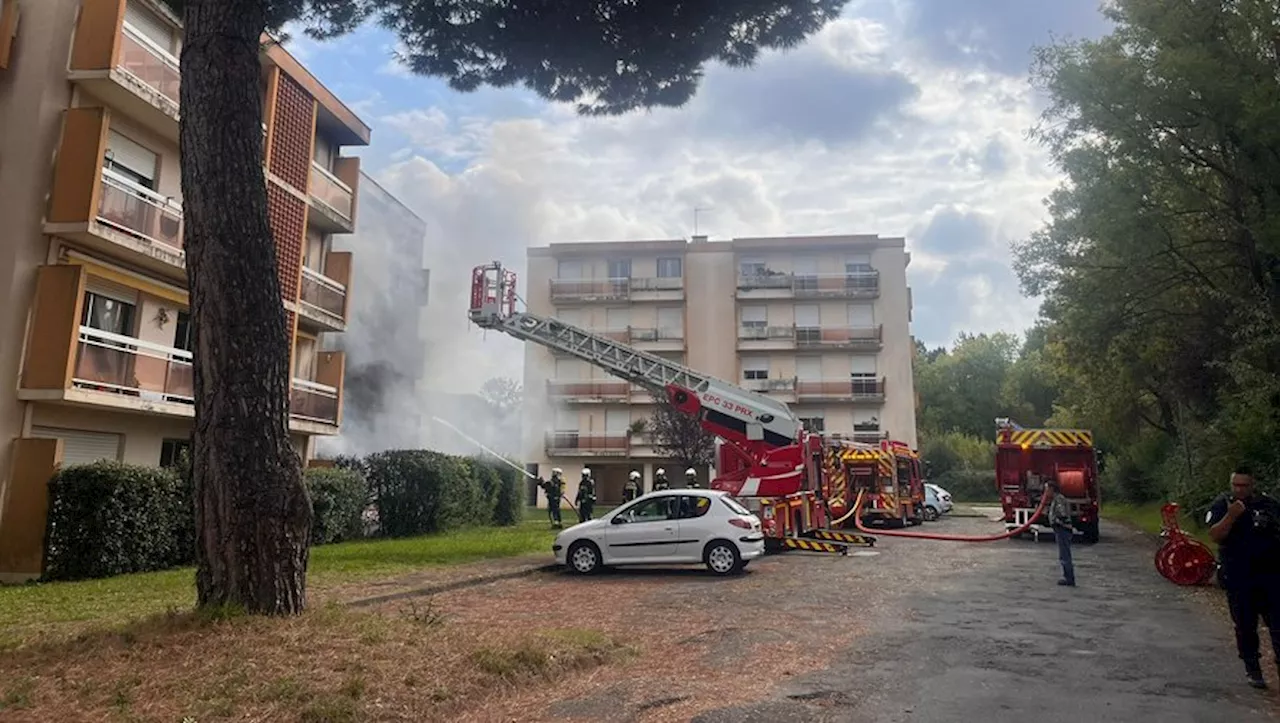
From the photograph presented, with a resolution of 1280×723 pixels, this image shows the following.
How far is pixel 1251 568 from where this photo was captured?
6.25 metres

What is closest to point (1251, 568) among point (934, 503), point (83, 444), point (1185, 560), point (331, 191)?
point (1185, 560)

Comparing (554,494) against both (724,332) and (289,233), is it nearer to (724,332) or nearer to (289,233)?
(289,233)

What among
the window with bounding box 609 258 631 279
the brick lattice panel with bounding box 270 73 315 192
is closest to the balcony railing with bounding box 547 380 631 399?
the window with bounding box 609 258 631 279

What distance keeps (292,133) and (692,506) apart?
13.2 m

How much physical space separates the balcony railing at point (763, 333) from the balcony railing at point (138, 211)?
3160cm

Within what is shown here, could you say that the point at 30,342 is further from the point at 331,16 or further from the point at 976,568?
the point at 976,568

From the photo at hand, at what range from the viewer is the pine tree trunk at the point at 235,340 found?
6383 millimetres

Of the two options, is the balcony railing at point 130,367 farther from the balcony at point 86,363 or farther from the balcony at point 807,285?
the balcony at point 807,285

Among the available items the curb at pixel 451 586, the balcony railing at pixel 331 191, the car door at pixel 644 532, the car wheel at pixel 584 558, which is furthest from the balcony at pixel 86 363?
the car door at pixel 644 532

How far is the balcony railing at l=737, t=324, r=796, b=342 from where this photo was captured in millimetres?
43656

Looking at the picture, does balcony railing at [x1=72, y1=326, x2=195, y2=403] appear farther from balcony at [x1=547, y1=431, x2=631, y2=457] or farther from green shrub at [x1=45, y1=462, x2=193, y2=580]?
balcony at [x1=547, y1=431, x2=631, y2=457]

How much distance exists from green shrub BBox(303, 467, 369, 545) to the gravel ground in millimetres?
7059

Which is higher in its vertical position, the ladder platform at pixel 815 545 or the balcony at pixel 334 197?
the balcony at pixel 334 197

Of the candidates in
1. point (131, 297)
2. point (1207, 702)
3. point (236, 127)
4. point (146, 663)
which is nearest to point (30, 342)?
point (131, 297)
